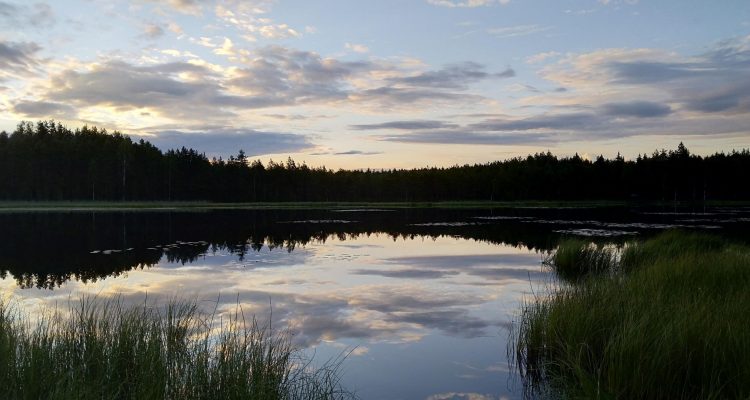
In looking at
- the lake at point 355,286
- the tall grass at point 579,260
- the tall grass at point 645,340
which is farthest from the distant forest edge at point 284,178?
the tall grass at point 645,340

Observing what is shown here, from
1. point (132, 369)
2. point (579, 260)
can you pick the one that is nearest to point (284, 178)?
point (579, 260)

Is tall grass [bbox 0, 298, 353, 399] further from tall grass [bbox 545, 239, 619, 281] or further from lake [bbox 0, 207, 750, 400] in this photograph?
tall grass [bbox 545, 239, 619, 281]

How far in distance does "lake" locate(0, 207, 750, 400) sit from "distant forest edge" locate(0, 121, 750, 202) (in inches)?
2597

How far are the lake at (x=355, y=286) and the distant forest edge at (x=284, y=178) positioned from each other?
2597 inches

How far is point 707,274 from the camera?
449 inches

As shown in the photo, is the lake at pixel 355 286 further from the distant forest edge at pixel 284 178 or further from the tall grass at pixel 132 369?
the distant forest edge at pixel 284 178

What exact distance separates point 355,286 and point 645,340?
1045cm

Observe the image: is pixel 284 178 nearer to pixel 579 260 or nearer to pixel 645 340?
pixel 579 260

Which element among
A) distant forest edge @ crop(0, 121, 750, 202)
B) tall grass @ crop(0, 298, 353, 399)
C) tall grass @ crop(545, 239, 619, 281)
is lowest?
tall grass @ crop(545, 239, 619, 281)

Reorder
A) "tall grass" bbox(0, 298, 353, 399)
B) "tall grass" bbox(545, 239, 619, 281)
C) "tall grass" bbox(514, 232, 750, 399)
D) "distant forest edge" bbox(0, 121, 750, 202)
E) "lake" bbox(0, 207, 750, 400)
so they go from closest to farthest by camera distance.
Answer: "tall grass" bbox(0, 298, 353, 399) < "tall grass" bbox(514, 232, 750, 399) < "lake" bbox(0, 207, 750, 400) < "tall grass" bbox(545, 239, 619, 281) < "distant forest edge" bbox(0, 121, 750, 202)

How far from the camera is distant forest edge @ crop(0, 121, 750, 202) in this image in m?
90.8

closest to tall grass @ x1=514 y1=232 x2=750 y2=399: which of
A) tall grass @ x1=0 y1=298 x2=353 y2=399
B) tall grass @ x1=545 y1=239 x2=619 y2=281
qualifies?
tall grass @ x1=0 y1=298 x2=353 y2=399

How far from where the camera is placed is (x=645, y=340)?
6.39 meters

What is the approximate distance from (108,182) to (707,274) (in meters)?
95.3
